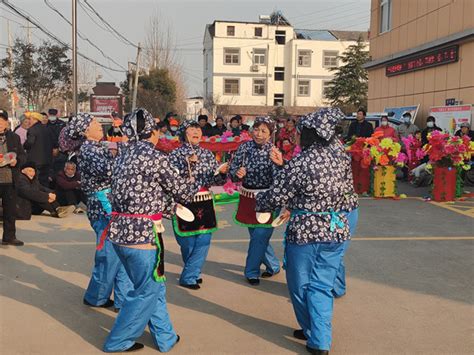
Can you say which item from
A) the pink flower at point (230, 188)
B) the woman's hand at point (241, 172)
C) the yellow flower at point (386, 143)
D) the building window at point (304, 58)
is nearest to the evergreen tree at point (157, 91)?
the building window at point (304, 58)

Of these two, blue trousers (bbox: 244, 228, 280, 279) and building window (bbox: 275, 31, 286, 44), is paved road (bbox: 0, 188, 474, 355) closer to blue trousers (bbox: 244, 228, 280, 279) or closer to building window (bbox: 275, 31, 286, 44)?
blue trousers (bbox: 244, 228, 280, 279)

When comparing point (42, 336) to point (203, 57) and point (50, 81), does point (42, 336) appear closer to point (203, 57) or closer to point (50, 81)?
point (50, 81)

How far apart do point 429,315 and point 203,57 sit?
171ft

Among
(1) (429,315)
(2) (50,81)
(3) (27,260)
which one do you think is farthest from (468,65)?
(2) (50,81)

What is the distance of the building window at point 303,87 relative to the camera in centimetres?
4878

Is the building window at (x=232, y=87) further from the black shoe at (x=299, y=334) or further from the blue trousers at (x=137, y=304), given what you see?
the blue trousers at (x=137, y=304)

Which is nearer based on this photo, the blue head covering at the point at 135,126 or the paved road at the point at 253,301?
the blue head covering at the point at 135,126

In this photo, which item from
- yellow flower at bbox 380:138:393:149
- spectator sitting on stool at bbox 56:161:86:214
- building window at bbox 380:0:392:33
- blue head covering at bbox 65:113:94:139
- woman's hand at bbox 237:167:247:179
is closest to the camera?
blue head covering at bbox 65:113:94:139

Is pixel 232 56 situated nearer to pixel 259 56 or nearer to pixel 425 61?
Answer: pixel 259 56

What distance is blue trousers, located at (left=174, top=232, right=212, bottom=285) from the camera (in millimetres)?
5254

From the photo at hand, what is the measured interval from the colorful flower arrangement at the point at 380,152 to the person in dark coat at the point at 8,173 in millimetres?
6828

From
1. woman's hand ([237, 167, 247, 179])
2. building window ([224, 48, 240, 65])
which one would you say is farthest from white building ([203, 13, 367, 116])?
woman's hand ([237, 167, 247, 179])

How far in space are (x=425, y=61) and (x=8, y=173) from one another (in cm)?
1344

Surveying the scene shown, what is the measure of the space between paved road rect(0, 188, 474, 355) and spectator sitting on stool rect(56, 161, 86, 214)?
1.86 m
